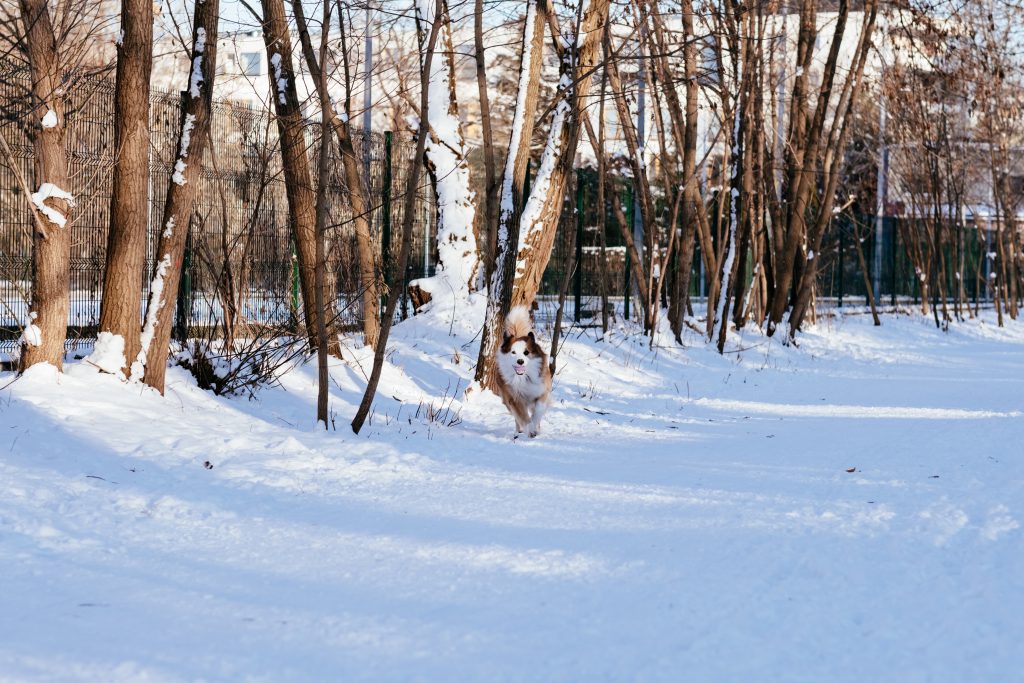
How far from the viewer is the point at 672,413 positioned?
37.8 ft

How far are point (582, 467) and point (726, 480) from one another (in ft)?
3.65

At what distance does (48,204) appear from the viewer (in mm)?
8430

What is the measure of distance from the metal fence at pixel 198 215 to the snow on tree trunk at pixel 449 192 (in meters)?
0.83

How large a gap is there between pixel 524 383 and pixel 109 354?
327cm

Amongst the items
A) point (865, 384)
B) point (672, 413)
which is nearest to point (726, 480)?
point (672, 413)

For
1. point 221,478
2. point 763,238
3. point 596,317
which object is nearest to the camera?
point 221,478

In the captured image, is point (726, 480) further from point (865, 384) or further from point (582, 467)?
point (865, 384)

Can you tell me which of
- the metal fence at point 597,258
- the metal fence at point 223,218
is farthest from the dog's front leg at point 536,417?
A: the metal fence at point 597,258

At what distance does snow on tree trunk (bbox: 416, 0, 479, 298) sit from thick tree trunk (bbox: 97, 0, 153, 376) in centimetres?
608

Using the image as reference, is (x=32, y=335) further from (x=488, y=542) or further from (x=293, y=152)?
(x=488, y=542)

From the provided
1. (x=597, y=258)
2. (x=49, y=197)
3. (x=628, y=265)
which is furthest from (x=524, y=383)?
(x=628, y=265)

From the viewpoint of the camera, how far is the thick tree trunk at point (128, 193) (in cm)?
899

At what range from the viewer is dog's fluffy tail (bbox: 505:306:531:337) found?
33.0ft

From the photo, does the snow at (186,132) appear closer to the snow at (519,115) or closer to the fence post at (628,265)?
the snow at (519,115)
